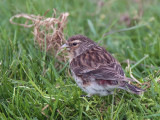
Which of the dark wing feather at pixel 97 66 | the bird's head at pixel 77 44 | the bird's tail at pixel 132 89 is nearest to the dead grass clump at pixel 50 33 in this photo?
the bird's head at pixel 77 44

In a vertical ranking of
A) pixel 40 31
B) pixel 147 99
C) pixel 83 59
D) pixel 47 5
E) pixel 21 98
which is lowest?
pixel 147 99

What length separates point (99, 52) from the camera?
17.0 ft

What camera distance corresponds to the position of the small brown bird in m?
4.39

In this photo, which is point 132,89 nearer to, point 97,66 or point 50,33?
point 97,66

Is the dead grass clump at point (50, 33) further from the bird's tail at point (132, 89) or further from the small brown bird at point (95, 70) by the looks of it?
the bird's tail at point (132, 89)

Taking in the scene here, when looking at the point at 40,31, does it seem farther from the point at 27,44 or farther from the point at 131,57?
the point at 131,57

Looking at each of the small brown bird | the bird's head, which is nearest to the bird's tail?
the small brown bird

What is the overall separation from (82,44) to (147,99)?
1619mm

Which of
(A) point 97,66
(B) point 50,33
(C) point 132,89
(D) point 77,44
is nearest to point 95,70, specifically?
(A) point 97,66

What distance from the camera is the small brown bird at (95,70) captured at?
439 cm

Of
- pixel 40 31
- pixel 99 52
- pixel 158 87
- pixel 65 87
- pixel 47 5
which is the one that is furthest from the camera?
pixel 47 5

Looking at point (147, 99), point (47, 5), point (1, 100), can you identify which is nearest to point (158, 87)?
point (147, 99)

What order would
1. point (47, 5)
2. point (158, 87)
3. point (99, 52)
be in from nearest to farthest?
point (158, 87), point (99, 52), point (47, 5)

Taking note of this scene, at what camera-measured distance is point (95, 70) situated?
467 cm
